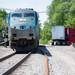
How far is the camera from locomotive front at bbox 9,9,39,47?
1325 inches

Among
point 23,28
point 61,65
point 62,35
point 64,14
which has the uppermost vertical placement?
point 64,14

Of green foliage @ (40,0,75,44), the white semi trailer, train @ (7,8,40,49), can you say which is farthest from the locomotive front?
green foliage @ (40,0,75,44)

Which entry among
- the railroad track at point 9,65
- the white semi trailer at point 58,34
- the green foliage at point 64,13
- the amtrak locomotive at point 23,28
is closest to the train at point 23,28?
the amtrak locomotive at point 23,28

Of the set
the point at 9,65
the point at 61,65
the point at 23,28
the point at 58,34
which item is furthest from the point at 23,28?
the point at 58,34

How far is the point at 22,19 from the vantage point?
3428 centimetres

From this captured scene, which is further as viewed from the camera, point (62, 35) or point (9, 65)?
point (62, 35)

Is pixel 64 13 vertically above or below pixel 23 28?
above

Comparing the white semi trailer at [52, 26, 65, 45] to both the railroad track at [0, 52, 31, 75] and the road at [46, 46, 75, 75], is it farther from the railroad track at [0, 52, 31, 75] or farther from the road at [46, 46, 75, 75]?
the railroad track at [0, 52, 31, 75]

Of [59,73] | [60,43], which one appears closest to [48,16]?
[60,43]

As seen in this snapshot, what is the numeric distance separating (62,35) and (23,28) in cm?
2778

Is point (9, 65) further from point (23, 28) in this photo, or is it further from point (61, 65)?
point (23, 28)

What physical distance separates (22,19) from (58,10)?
7470 centimetres

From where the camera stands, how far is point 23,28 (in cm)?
3378

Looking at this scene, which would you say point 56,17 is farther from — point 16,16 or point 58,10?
point 16,16
